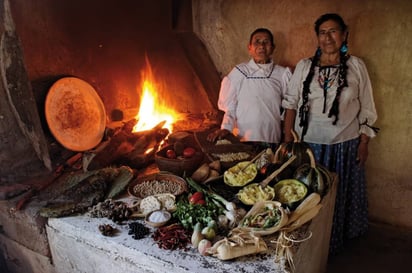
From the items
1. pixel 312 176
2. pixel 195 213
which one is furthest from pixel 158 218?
pixel 312 176

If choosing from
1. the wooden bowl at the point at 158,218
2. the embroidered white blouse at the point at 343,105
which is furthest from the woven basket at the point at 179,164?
the embroidered white blouse at the point at 343,105

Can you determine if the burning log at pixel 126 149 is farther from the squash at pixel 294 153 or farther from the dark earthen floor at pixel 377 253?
the dark earthen floor at pixel 377 253

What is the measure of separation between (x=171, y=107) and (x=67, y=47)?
1738mm

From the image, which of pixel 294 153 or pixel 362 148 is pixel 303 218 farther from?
pixel 362 148

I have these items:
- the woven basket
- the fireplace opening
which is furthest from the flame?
the woven basket

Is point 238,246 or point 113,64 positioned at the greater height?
point 113,64

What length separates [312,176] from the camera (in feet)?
6.96

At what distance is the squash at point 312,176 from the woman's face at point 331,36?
3.45 ft

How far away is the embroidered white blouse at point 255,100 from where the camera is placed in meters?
3.14

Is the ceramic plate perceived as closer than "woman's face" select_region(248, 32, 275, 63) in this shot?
Yes

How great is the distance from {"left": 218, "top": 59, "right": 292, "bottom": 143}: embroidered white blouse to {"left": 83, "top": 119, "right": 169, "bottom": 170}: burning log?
77cm

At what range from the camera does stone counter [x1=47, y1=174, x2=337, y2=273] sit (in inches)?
66.0

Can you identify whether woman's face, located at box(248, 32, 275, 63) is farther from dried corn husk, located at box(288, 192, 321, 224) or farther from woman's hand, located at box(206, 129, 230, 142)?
dried corn husk, located at box(288, 192, 321, 224)

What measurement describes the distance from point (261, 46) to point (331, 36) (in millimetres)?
630
